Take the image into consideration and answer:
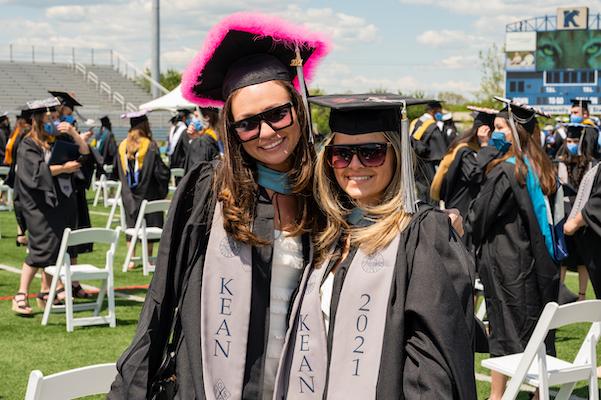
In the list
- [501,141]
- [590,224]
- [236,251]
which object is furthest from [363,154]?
[590,224]

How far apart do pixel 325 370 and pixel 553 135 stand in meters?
16.5

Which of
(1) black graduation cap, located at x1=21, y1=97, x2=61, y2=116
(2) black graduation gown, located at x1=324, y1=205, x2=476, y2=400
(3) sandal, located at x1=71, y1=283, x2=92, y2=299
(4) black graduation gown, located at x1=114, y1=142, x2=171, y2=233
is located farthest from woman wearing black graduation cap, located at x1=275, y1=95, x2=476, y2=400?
(4) black graduation gown, located at x1=114, y1=142, x2=171, y2=233

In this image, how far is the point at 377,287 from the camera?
2.39 meters

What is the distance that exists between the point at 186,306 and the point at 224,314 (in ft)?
0.37

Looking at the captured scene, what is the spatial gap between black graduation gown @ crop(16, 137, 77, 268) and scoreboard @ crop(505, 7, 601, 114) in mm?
31965

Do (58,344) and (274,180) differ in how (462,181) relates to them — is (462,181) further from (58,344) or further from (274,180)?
(274,180)

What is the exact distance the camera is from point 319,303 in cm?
249

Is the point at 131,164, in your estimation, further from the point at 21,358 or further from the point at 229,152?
the point at 229,152

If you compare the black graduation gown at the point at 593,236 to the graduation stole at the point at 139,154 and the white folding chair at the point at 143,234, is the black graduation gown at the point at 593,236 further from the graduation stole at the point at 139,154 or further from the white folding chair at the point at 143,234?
the graduation stole at the point at 139,154

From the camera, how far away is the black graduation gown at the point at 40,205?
8031mm

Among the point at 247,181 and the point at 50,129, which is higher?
the point at 50,129

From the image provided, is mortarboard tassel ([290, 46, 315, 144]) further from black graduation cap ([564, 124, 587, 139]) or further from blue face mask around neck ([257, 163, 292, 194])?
black graduation cap ([564, 124, 587, 139])

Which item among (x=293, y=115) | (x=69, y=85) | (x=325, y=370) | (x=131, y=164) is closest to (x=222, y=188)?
(x=293, y=115)

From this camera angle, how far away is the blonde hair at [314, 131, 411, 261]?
8.06ft
